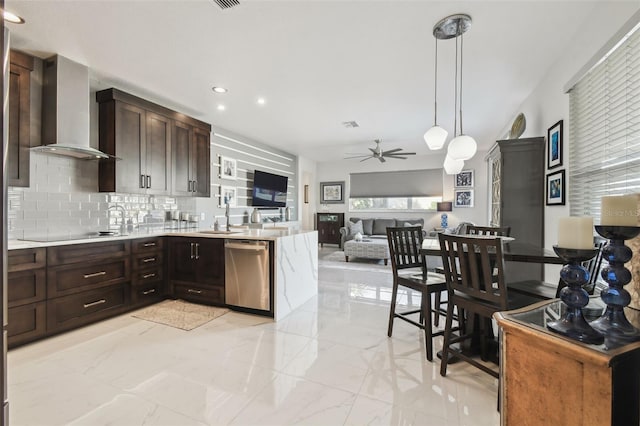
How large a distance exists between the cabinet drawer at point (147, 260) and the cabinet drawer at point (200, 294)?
14.8 inches

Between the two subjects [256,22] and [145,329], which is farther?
[145,329]

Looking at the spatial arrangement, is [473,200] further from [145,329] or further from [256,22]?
[145,329]

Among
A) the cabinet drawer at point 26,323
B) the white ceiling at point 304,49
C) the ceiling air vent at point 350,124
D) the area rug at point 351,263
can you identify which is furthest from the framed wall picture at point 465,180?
the cabinet drawer at point 26,323

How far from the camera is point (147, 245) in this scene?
3371mm

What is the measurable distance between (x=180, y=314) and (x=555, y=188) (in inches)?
160

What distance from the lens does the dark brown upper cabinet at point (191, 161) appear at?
13.1 ft

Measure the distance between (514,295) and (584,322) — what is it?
1.32m

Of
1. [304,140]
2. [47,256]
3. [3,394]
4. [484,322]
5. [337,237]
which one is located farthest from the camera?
[337,237]

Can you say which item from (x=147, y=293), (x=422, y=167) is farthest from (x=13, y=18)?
(x=422, y=167)

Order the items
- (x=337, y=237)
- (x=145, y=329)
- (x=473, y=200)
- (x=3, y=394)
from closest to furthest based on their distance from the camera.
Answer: (x=3, y=394) < (x=145, y=329) < (x=473, y=200) < (x=337, y=237)

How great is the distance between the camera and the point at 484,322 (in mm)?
2152

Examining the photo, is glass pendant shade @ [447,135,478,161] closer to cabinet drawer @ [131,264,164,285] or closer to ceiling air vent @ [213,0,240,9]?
ceiling air vent @ [213,0,240,9]

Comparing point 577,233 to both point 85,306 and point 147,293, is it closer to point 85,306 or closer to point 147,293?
point 85,306

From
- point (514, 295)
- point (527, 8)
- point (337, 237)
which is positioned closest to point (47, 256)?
point (514, 295)
